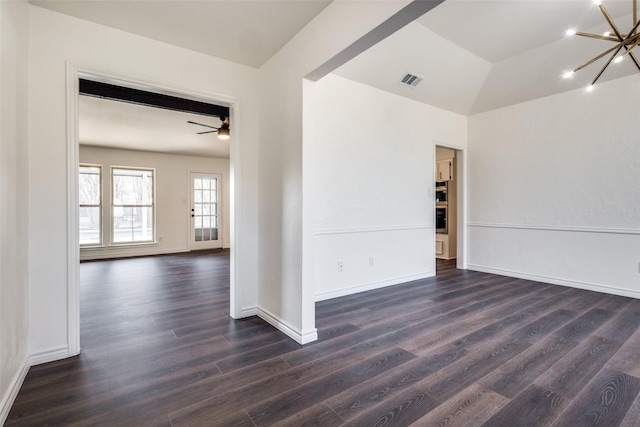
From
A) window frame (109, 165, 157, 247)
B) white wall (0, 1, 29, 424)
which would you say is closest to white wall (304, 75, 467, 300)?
white wall (0, 1, 29, 424)

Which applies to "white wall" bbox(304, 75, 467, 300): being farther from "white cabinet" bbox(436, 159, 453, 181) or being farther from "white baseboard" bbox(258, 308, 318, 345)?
"white cabinet" bbox(436, 159, 453, 181)

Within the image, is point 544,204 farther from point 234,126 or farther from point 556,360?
point 234,126

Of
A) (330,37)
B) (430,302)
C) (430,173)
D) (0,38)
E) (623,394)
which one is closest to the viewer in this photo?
(0,38)

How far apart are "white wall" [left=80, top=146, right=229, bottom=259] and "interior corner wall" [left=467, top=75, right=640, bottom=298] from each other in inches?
267

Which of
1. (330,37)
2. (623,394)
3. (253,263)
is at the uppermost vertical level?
(330,37)

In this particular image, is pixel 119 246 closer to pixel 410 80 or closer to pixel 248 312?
pixel 248 312

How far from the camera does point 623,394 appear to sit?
5.91 ft

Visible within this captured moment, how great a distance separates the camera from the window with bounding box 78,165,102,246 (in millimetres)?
6859

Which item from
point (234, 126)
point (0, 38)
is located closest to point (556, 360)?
point (234, 126)

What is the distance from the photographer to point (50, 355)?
86.0 inches

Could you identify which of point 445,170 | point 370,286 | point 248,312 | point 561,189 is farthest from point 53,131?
point 445,170

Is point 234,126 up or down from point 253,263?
up

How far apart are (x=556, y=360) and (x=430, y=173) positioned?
10.0ft

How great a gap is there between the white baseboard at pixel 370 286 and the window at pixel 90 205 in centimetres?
619
